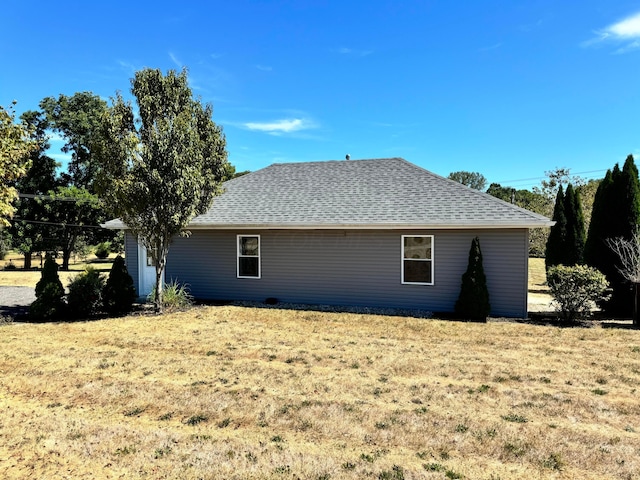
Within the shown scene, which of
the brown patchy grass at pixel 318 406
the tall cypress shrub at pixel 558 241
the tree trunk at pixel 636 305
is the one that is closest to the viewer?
the brown patchy grass at pixel 318 406

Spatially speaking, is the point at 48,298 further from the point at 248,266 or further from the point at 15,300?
the point at 248,266

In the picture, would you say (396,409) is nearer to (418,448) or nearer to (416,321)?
(418,448)

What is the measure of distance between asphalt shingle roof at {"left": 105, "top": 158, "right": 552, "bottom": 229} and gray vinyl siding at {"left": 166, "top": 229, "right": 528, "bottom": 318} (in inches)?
20.1

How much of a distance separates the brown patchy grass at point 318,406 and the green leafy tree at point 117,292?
2.60 metres

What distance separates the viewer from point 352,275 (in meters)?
11.5

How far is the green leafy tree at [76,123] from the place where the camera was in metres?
27.8

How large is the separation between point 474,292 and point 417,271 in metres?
1.72

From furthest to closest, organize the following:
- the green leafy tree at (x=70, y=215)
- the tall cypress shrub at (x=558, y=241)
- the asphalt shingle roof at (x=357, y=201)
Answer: the green leafy tree at (x=70, y=215)
the tall cypress shrub at (x=558, y=241)
the asphalt shingle roof at (x=357, y=201)

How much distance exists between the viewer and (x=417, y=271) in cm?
1098

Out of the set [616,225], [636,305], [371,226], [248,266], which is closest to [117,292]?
[248,266]

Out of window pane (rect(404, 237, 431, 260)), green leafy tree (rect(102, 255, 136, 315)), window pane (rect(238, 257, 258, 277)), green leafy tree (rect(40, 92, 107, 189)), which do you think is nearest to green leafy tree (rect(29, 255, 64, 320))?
green leafy tree (rect(102, 255, 136, 315))

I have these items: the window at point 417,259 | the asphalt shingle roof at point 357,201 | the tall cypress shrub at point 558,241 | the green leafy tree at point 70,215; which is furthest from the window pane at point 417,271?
the green leafy tree at point 70,215

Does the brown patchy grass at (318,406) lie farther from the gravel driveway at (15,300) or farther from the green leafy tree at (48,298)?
the gravel driveway at (15,300)

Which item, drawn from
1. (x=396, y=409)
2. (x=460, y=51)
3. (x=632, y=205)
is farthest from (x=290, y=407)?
(x=460, y=51)
